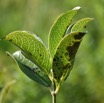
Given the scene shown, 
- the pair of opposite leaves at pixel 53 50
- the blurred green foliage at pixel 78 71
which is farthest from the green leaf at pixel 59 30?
the blurred green foliage at pixel 78 71

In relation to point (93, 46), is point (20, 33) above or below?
above

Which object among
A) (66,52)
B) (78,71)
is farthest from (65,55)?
(78,71)

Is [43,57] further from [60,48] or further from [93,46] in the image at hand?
[93,46]

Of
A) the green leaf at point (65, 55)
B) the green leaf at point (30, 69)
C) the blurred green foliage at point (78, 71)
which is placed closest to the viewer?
the green leaf at point (65, 55)

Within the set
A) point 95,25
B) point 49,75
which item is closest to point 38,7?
point 95,25

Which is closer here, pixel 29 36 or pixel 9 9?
pixel 29 36

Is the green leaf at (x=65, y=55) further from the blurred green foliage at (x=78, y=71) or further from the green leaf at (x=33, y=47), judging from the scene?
the blurred green foliage at (x=78, y=71)

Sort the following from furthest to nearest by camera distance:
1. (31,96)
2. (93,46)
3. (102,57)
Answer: (93,46)
(102,57)
(31,96)
